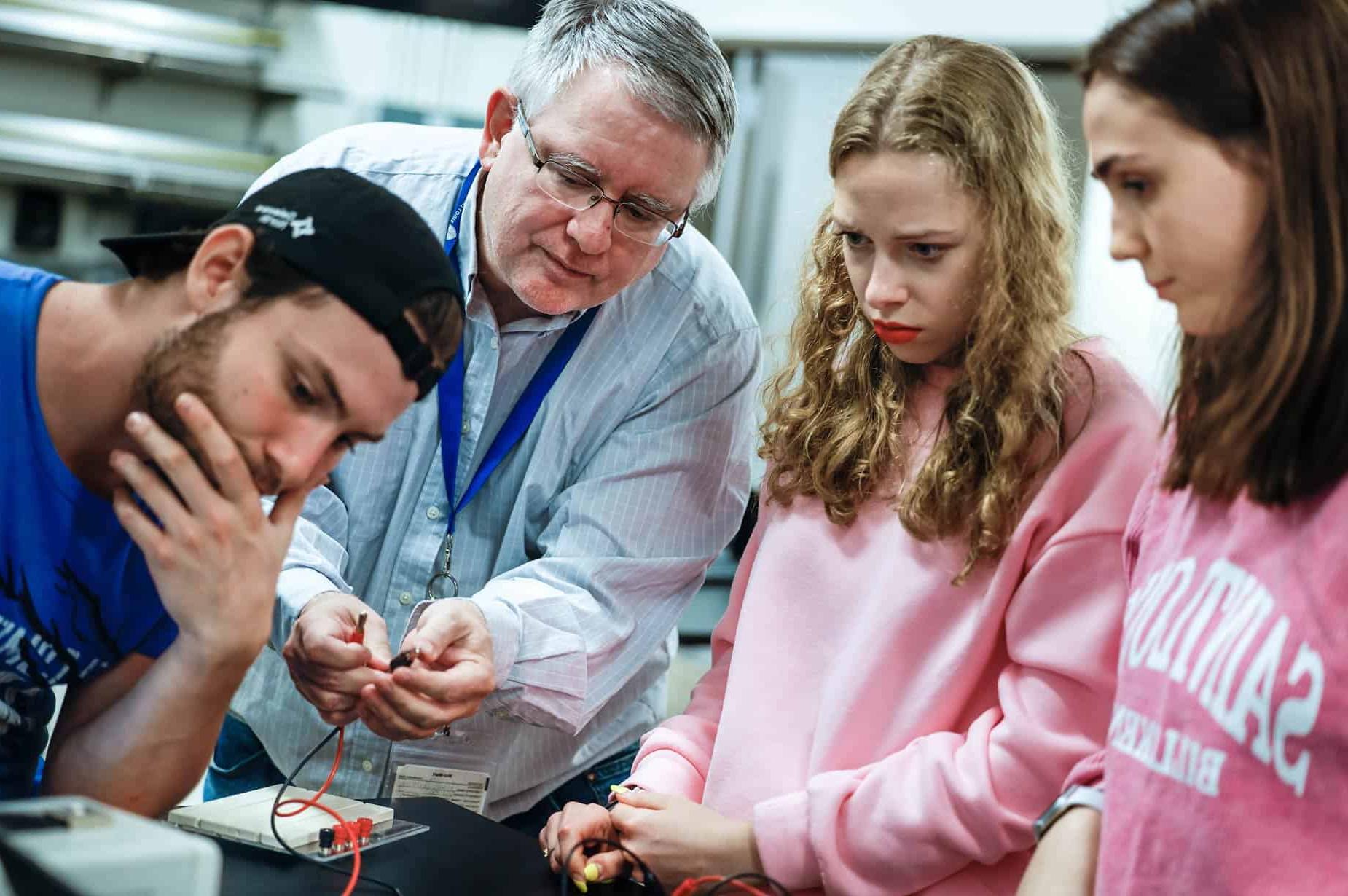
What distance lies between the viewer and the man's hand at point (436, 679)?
1456mm

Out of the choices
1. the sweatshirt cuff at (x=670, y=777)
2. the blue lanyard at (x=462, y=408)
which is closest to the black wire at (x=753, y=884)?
the sweatshirt cuff at (x=670, y=777)

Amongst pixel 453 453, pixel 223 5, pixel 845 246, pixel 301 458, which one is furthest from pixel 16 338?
pixel 223 5

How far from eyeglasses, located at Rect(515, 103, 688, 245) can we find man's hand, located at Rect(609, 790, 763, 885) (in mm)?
741

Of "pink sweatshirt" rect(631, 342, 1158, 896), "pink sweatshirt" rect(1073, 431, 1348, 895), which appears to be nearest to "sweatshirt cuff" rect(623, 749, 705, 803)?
"pink sweatshirt" rect(631, 342, 1158, 896)

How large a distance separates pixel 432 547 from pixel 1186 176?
3.74 feet

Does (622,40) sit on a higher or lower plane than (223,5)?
lower

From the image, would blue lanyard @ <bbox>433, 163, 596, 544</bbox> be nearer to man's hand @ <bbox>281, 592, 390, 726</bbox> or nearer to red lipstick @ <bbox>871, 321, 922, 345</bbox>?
man's hand @ <bbox>281, 592, 390, 726</bbox>

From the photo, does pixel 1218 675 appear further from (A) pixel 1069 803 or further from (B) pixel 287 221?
(B) pixel 287 221

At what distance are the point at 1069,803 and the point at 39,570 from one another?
0.94m

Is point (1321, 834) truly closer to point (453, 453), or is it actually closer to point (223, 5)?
point (453, 453)

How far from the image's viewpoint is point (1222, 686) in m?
0.94

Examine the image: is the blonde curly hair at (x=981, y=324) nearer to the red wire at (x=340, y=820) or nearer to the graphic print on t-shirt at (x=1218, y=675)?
the graphic print on t-shirt at (x=1218, y=675)

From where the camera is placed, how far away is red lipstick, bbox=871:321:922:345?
1.34 m

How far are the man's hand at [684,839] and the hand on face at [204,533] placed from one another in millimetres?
442
